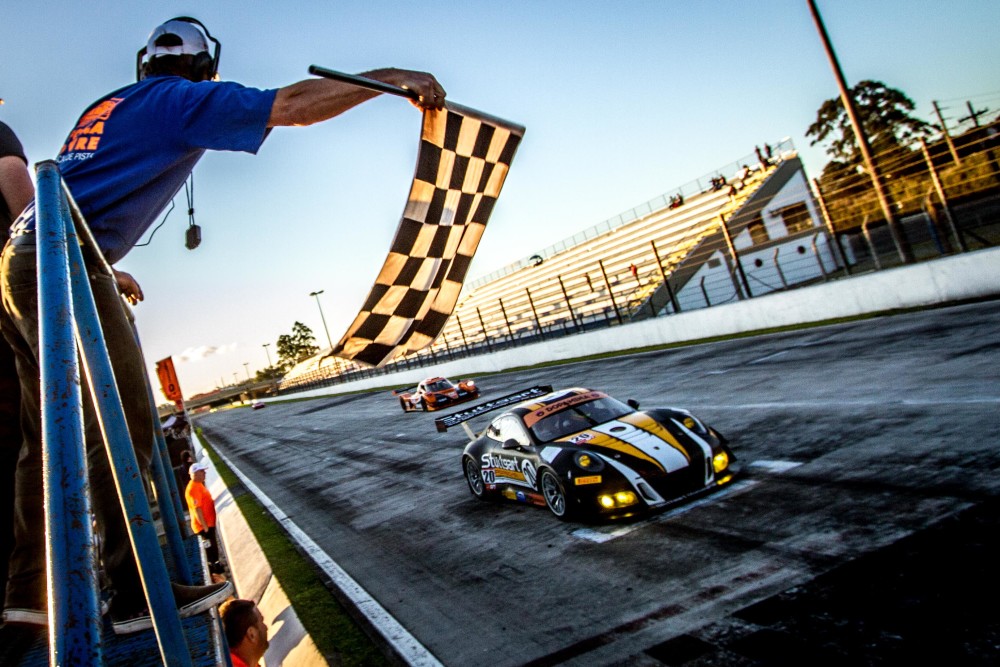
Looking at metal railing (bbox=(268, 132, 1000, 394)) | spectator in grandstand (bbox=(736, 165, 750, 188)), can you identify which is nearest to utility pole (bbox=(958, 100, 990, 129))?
metal railing (bbox=(268, 132, 1000, 394))

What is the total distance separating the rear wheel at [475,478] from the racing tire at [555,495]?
1464 millimetres

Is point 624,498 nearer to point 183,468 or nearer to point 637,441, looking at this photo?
point 637,441

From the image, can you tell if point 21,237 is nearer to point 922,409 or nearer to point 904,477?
point 904,477

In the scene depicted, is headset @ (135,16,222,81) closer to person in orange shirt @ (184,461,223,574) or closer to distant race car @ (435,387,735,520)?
distant race car @ (435,387,735,520)

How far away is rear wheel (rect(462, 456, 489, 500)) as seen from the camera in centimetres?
865

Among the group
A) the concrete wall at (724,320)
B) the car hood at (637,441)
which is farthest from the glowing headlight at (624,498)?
the concrete wall at (724,320)

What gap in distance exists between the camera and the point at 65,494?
3.70 feet

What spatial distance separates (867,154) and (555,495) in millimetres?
11970

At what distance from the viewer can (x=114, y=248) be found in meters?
2.54

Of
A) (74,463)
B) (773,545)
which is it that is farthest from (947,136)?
(74,463)

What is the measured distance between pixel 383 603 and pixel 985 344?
8.04 m

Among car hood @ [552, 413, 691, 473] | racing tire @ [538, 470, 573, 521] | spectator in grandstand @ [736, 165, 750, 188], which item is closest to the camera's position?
car hood @ [552, 413, 691, 473]

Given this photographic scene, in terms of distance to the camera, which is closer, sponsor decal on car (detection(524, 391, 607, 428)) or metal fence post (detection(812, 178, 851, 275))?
sponsor decal on car (detection(524, 391, 607, 428))

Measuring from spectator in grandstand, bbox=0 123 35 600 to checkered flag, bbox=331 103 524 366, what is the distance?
227 centimetres
